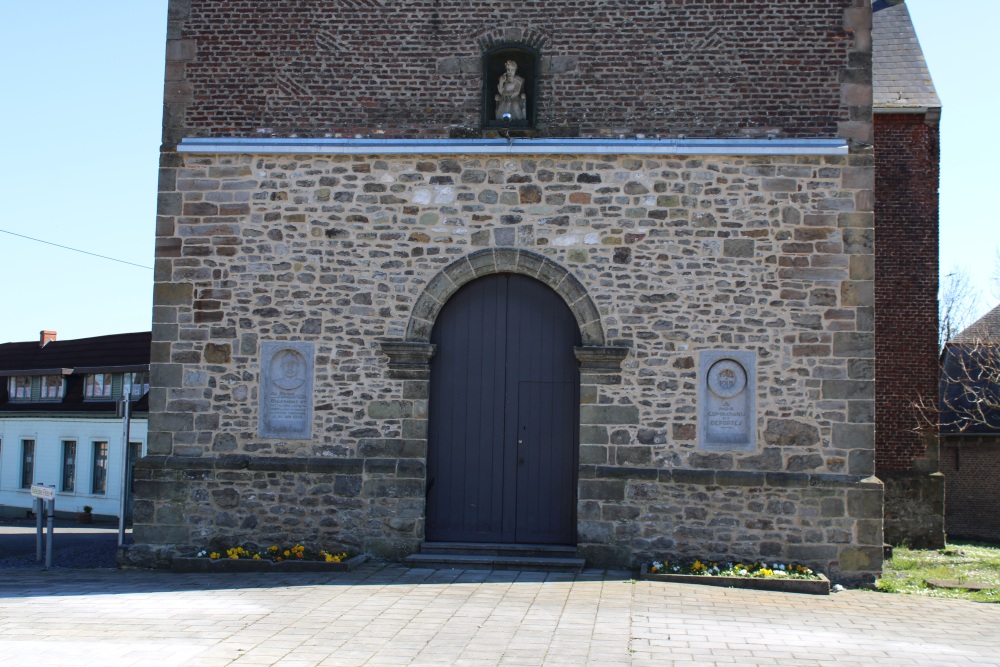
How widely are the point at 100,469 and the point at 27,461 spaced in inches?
155

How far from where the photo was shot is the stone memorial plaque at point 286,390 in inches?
432

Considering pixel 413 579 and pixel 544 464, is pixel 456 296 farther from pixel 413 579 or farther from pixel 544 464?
pixel 413 579

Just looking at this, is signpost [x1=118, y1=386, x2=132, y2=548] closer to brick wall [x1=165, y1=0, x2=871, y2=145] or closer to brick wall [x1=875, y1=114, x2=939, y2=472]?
brick wall [x1=165, y1=0, x2=871, y2=145]

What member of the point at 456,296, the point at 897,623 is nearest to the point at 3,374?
the point at 456,296

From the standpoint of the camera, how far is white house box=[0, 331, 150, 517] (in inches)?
979

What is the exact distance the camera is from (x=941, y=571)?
42.1 ft

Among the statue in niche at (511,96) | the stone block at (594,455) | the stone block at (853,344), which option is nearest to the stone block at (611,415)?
the stone block at (594,455)

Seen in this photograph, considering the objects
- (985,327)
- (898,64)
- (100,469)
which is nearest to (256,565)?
(898,64)

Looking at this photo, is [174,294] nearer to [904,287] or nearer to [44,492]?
[44,492]

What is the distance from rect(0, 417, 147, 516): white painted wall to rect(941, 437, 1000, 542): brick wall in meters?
19.8

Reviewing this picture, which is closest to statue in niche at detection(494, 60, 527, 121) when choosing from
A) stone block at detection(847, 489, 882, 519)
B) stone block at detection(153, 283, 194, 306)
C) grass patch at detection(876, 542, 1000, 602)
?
stone block at detection(153, 283, 194, 306)

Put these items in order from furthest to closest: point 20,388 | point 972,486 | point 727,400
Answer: point 20,388, point 972,486, point 727,400

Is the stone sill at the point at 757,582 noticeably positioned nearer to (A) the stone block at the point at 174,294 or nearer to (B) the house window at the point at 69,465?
(A) the stone block at the point at 174,294

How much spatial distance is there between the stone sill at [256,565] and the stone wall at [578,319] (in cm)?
27
